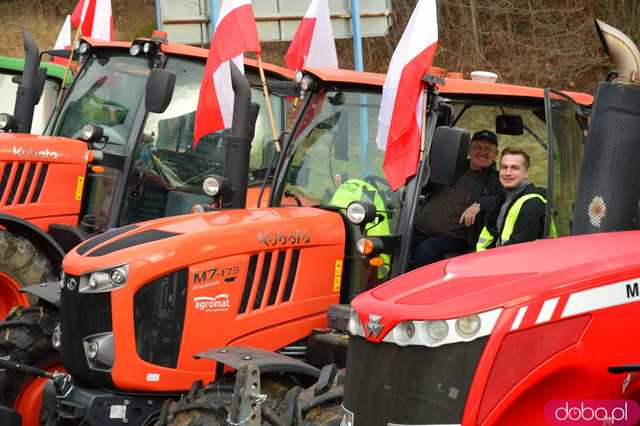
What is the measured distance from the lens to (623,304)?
363 cm

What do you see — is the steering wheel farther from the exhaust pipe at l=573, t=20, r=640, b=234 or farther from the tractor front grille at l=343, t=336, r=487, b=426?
the tractor front grille at l=343, t=336, r=487, b=426

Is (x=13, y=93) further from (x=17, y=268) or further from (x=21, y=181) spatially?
(x=17, y=268)

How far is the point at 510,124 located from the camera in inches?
283

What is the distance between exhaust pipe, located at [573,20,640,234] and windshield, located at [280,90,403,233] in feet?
6.69

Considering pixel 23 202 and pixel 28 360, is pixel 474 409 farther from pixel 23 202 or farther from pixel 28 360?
pixel 23 202

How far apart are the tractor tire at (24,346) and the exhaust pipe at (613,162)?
377 centimetres

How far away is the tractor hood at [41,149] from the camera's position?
944cm

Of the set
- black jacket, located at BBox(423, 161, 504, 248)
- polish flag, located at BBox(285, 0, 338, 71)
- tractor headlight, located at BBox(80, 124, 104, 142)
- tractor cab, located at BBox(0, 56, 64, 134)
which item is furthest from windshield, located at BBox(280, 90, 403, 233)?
tractor cab, located at BBox(0, 56, 64, 134)

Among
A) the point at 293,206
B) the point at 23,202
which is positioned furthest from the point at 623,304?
the point at 23,202

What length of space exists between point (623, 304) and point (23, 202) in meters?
6.71

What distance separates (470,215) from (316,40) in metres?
4.20

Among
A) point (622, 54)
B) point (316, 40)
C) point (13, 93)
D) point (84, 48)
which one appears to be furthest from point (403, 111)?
point (13, 93)

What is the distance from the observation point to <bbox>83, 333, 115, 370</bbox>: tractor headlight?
6312 mm

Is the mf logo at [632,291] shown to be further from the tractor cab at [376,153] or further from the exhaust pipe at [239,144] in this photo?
the exhaust pipe at [239,144]
